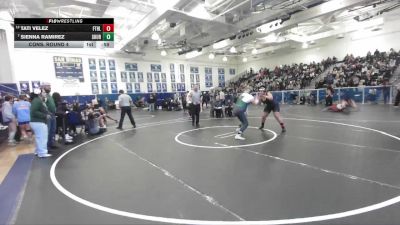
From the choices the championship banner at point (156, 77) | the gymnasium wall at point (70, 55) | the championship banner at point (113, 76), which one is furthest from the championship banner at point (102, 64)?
the championship banner at point (156, 77)

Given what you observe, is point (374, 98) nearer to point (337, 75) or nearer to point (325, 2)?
point (337, 75)

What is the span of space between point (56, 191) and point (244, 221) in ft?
10.2

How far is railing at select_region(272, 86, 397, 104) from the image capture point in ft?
52.2

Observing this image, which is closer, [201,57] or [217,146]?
[217,146]

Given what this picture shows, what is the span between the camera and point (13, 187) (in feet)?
14.6

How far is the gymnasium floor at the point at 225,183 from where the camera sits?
3.08m

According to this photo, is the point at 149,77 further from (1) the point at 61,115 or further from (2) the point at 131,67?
(1) the point at 61,115

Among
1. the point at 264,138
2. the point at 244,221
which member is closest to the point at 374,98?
the point at 264,138

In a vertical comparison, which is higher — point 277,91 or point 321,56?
point 321,56

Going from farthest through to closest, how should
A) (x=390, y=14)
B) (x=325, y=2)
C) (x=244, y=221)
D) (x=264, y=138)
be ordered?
(x=390, y=14)
(x=325, y=2)
(x=264, y=138)
(x=244, y=221)

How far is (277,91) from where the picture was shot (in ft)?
74.1

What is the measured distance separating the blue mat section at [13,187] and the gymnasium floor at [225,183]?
0.16 meters

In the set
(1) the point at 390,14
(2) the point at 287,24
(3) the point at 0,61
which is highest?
(1) the point at 390,14

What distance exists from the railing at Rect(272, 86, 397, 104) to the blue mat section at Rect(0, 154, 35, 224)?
58.0 ft
